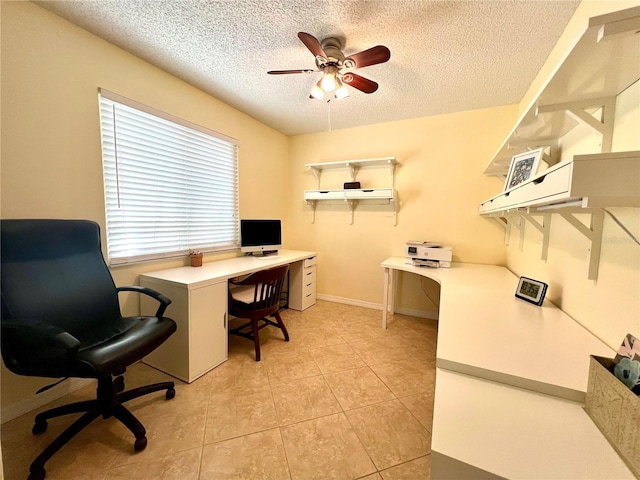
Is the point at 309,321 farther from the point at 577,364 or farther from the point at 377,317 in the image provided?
the point at 577,364

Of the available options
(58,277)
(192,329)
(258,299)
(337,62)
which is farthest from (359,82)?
(58,277)

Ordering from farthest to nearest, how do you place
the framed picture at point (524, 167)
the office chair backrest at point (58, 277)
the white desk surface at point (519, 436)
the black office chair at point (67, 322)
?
1. the framed picture at point (524, 167)
2. the office chair backrest at point (58, 277)
3. the black office chair at point (67, 322)
4. the white desk surface at point (519, 436)

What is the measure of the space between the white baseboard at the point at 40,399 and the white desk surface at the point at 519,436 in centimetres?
228

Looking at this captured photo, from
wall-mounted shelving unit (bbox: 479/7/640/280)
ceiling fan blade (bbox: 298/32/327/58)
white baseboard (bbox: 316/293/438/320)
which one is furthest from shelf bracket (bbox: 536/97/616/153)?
white baseboard (bbox: 316/293/438/320)

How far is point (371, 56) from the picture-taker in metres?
1.56

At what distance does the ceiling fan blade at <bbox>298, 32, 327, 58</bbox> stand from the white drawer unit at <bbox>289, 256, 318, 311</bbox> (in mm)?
2201

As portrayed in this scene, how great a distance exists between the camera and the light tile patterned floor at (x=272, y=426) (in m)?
1.18

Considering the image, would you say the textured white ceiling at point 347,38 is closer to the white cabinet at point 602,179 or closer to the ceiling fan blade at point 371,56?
the ceiling fan blade at point 371,56

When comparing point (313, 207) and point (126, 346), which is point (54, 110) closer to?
point (126, 346)

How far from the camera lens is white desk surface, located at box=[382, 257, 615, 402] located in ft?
2.55

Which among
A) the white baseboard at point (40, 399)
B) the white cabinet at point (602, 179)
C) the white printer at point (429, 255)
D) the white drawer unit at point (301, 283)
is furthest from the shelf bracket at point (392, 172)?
the white baseboard at point (40, 399)

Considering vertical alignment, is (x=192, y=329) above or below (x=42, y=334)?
below

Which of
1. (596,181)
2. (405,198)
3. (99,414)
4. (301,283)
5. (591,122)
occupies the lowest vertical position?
(99,414)

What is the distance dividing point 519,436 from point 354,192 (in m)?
2.72
